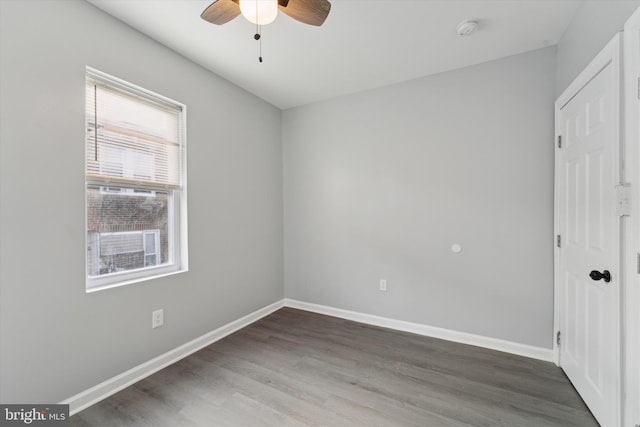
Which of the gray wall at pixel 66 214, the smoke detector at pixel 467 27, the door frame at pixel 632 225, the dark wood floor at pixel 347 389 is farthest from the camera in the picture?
the smoke detector at pixel 467 27

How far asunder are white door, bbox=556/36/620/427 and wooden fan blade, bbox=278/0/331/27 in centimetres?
154

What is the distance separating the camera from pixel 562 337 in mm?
2107

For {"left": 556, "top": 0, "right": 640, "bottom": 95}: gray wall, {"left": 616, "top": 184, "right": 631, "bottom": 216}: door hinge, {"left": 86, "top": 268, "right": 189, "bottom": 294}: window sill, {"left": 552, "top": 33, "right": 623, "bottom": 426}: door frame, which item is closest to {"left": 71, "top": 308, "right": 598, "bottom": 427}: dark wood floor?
{"left": 552, "top": 33, "right": 623, "bottom": 426}: door frame

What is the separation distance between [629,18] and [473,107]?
50.2 inches

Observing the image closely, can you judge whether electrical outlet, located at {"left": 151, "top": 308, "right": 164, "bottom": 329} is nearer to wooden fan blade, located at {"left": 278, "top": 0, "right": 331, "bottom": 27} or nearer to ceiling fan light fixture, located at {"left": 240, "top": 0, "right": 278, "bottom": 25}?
ceiling fan light fixture, located at {"left": 240, "top": 0, "right": 278, "bottom": 25}

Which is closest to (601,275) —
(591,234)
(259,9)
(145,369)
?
(591,234)

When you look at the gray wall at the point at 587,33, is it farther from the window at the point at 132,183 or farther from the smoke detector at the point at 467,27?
the window at the point at 132,183

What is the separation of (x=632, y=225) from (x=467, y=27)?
169 cm

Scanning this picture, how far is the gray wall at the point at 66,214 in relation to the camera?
1.50 m

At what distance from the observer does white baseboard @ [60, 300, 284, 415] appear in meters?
1.74

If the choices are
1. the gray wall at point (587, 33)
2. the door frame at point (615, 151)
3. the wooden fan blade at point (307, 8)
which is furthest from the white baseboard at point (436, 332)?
the wooden fan blade at point (307, 8)

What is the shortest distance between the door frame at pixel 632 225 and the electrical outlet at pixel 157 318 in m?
2.99

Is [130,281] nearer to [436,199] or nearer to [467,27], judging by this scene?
[436,199]

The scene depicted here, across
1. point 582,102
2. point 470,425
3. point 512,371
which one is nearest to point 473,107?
point 582,102
